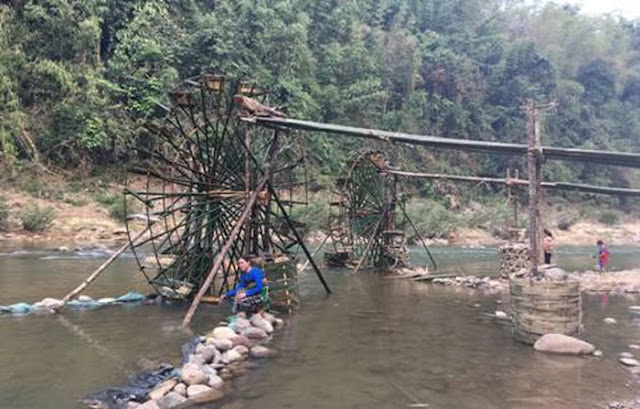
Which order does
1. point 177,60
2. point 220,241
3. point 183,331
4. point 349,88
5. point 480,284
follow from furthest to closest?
point 349,88
point 177,60
point 480,284
point 220,241
point 183,331

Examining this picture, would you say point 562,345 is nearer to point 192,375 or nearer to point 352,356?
point 352,356

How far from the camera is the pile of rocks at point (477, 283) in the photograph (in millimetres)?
16609

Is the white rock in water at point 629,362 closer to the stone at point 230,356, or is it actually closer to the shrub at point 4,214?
the stone at point 230,356

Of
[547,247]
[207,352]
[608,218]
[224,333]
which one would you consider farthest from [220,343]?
[608,218]

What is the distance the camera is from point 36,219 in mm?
26547

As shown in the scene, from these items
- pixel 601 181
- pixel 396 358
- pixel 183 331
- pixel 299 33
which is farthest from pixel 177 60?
pixel 601 181

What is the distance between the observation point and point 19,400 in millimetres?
6793

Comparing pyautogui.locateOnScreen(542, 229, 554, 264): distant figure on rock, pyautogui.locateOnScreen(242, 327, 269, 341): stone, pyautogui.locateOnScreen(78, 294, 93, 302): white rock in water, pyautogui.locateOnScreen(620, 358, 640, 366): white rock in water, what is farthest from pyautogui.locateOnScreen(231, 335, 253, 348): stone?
pyautogui.locateOnScreen(542, 229, 554, 264): distant figure on rock

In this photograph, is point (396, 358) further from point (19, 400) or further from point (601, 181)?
point (601, 181)

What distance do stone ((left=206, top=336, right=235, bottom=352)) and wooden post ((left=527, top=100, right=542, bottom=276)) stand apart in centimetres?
577

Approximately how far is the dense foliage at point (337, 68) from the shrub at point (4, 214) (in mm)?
4923

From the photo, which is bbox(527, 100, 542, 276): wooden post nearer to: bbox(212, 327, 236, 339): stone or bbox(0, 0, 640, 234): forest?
bbox(212, 327, 236, 339): stone

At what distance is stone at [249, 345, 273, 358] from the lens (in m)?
8.91

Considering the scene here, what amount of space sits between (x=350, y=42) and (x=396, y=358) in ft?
146
